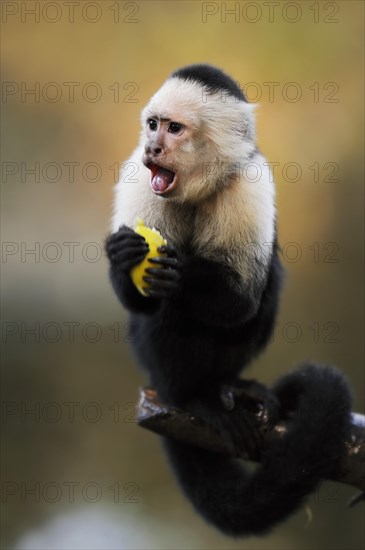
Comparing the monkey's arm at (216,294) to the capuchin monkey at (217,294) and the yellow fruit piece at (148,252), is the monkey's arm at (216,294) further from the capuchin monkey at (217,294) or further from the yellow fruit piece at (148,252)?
the yellow fruit piece at (148,252)

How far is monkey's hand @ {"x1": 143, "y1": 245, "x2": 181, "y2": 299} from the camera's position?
2471 millimetres

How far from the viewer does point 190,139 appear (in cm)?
259

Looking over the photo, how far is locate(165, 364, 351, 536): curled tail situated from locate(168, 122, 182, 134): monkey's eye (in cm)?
92

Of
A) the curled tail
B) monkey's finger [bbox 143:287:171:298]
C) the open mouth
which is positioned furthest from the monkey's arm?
the curled tail

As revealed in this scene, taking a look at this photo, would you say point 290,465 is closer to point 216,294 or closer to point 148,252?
point 216,294

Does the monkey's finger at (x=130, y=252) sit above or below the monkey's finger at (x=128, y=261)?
above

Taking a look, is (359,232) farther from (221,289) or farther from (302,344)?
(221,289)

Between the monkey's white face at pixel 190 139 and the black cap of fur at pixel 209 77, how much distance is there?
28mm

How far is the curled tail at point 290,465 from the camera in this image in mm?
2592

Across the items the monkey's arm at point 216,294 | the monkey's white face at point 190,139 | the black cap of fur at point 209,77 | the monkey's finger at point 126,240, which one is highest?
the black cap of fur at point 209,77

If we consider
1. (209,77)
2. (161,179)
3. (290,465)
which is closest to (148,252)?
(161,179)

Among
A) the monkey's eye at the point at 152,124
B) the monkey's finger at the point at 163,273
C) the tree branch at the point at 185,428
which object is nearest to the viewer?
the monkey's finger at the point at 163,273

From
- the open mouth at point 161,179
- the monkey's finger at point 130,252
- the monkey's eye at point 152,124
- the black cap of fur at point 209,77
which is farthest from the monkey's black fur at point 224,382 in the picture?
the black cap of fur at point 209,77

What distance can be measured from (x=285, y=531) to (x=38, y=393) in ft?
6.28
